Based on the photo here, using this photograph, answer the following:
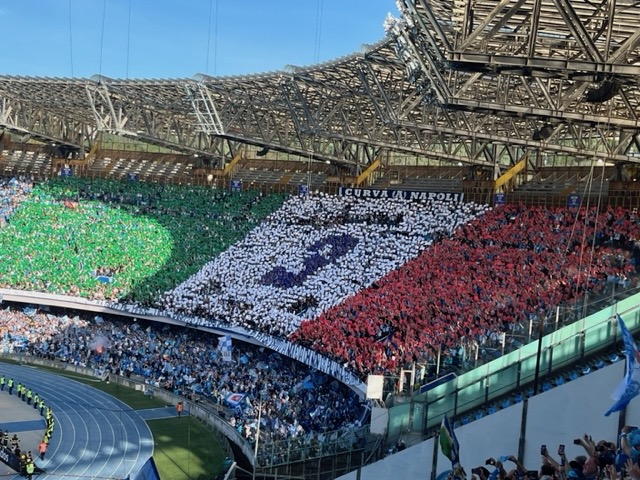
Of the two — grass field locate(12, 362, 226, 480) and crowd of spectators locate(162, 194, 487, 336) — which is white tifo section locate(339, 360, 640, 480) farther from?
crowd of spectators locate(162, 194, 487, 336)

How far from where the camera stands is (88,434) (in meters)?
27.7

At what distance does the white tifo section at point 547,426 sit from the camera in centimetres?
1237

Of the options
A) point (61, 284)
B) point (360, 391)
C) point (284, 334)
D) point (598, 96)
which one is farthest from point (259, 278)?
point (598, 96)

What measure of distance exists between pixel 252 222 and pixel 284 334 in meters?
14.9

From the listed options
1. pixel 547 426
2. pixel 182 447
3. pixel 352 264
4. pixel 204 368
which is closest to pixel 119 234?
pixel 352 264

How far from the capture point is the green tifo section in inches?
1698

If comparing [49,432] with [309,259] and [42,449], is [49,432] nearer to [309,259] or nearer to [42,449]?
[42,449]

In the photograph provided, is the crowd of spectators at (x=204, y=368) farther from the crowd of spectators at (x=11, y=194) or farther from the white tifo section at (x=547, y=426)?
the crowd of spectators at (x=11, y=194)

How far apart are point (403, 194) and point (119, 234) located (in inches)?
591

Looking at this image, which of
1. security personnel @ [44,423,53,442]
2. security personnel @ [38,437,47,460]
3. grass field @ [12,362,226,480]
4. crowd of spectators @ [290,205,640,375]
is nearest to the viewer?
crowd of spectators @ [290,205,640,375]

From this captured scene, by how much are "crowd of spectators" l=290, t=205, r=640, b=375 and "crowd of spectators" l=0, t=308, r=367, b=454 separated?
58.1 inches

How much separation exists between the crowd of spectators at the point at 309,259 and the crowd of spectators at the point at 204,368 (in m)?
1.39

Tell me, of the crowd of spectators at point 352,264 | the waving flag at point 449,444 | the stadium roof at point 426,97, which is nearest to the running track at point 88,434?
the crowd of spectators at point 352,264

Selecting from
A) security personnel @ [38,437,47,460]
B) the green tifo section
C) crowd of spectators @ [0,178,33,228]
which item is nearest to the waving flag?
security personnel @ [38,437,47,460]
